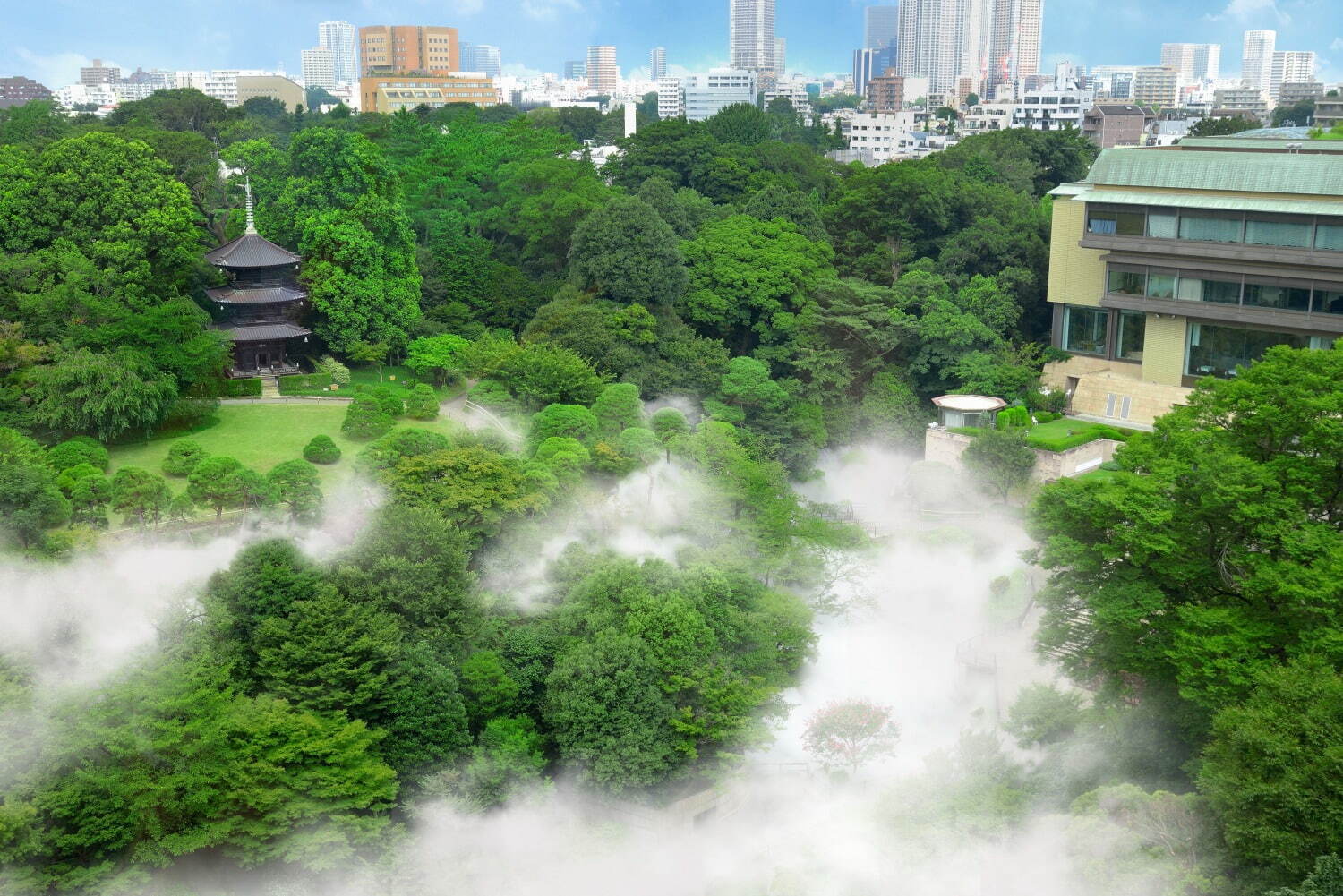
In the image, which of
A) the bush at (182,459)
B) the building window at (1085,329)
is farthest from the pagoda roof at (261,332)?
the building window at (1085,329)

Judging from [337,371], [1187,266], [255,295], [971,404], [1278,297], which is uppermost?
[1187,266]

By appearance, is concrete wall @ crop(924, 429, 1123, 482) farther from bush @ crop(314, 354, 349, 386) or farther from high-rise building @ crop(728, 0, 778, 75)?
high-rise building @ crop(728, 0, 778, 75)

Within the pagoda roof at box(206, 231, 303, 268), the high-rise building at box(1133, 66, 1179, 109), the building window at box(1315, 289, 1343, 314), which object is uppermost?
the high-rise building at box(1133, 66, 1179, 109)

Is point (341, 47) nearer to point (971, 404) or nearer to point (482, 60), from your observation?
point (482, 60)

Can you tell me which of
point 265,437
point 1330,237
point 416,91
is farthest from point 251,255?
point 416,91

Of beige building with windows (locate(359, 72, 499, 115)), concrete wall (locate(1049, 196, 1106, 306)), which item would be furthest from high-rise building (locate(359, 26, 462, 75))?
concrete wall (locate(1049, 196, 1106, 306))

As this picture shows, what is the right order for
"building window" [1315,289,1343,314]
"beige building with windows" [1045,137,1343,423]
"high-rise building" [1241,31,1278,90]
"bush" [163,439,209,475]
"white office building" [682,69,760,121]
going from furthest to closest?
"high-rise building" [1241,31,1278,90] → "white office building" [682,69,760,121] → "beige building with windows" [1045,137,1343,423] → "building window" [1315,289,1343,314] → "bush" [163,439,209,475]

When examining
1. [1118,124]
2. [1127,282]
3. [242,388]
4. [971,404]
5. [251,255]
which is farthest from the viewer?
[1118,124]
